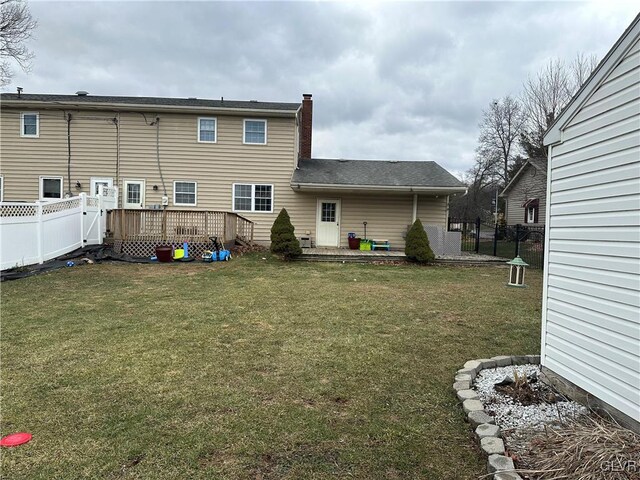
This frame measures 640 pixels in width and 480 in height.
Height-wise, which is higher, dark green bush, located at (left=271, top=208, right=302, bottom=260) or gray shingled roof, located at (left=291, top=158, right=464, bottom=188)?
gray shingled roof, located at (left=291, top=158, right=464, bottom=188)

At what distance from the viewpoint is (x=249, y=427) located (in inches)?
105

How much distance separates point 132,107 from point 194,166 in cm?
303

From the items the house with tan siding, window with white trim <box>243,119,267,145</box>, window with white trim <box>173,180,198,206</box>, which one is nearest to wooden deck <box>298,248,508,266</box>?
the house with tan siding

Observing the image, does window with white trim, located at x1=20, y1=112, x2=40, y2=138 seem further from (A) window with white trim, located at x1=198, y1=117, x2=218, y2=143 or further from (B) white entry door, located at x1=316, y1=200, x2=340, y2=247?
(B) white entry door, located at x1=316, y1=200, x2=340, y2=247

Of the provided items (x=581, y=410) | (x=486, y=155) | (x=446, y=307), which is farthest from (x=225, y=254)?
(x=486, y=155)

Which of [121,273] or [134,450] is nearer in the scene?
[134,450]

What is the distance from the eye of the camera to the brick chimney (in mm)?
16438

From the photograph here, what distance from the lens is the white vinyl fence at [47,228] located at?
28.1 ft

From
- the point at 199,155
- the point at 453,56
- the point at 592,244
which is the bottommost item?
the point at 592,244

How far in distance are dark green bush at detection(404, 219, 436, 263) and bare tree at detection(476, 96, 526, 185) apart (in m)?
26.4

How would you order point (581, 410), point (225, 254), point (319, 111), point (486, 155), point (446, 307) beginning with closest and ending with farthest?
1. point (581, 410)
2. point (446, 307)
3. point (225, 254)
4. point (319, 111)
5. point (486, 155)

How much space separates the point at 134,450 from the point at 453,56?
13310 mm

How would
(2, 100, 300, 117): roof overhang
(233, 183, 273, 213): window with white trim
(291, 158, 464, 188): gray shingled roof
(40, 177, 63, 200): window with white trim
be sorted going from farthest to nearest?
(233, 183, 273, 213): window with white trim
(40, 177, 63, 200): window with white trim
(291, 158, 464, 188): gray shingled roof
(2, 100, 300, 117): roof overhang

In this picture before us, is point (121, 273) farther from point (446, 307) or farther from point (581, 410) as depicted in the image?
point (581, 410)
